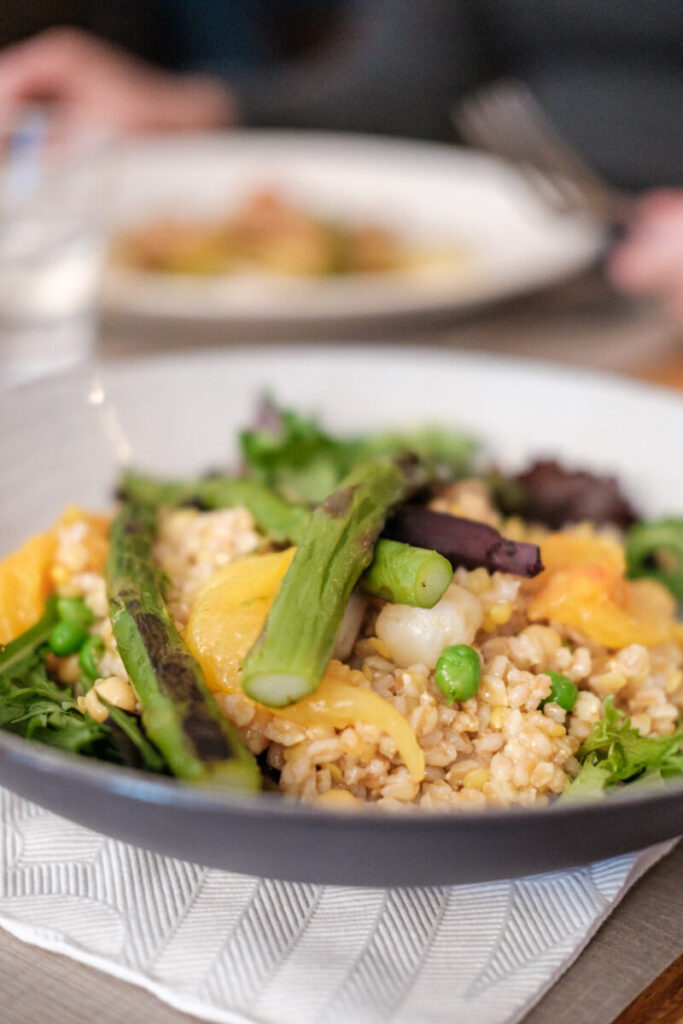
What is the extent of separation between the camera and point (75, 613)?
2164 mm

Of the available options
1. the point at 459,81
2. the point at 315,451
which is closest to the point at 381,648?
the point at 315,451

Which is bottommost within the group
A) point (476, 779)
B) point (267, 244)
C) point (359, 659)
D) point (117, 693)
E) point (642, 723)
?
point (267, 244)

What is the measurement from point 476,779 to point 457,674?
0.59 feet

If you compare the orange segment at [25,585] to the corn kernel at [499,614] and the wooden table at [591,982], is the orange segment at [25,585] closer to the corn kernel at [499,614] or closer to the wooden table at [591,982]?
the wooden table at [591,982]

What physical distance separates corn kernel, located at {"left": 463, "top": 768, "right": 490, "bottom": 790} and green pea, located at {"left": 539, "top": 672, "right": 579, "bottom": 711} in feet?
0.69

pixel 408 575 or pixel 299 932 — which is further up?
pixel 408 575

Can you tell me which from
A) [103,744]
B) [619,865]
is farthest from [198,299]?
[619,865]

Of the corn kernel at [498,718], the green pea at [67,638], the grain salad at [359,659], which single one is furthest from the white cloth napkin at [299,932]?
the green pea at [67,638]

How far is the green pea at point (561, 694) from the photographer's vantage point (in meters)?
1.95

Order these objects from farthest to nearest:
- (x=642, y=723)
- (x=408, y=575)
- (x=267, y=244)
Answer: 1. (x=267, y=244)
2. (x=642, y=723)
3. (x=408, y=575)

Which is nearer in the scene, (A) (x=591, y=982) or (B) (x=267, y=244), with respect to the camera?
(A) (x=591, y=982)

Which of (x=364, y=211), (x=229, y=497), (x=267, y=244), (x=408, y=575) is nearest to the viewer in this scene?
(x=408, y=575)

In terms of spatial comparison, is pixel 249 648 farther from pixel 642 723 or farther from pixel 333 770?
pixel 642 723

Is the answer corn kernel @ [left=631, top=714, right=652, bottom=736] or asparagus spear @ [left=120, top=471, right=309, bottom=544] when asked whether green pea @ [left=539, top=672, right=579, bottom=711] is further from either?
asparagus spear @ [left=120, top=471, right=309, bottom=544]
